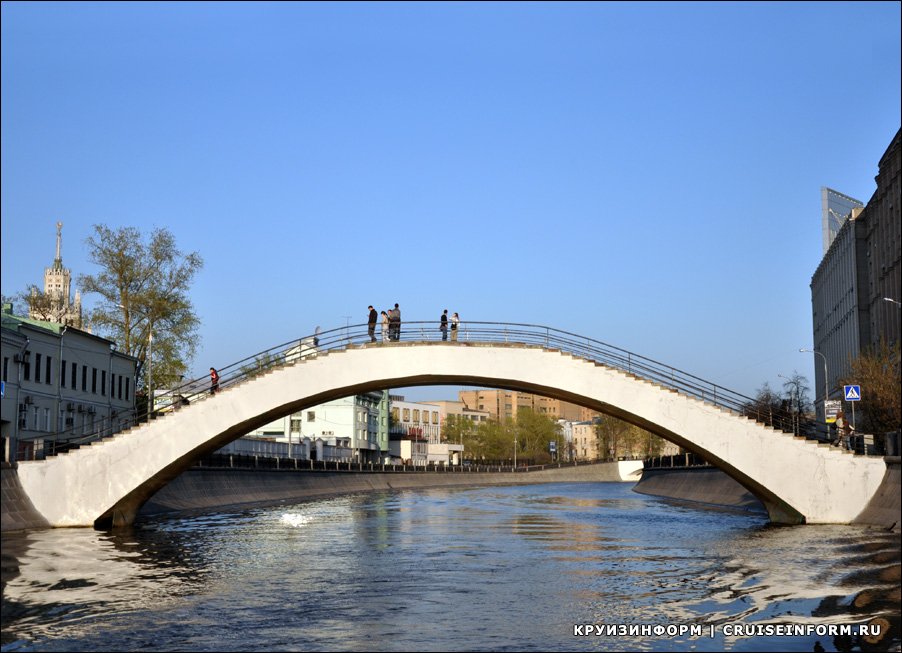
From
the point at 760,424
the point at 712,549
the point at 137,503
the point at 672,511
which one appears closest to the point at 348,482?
the point at 672,511

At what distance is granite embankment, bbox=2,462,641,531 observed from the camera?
3497cm

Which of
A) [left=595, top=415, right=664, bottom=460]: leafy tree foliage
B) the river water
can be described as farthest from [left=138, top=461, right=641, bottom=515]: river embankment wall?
[left=595, top=415, right=664, bottom=460]: leafy tree foliage

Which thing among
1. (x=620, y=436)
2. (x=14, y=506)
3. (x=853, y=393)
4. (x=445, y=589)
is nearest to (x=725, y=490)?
(x=853, y=393)

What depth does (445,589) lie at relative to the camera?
18.3 metres

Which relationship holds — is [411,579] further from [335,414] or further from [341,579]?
[335,414]

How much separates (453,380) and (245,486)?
25.9m

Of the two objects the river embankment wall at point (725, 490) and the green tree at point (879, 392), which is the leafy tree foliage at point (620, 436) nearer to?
the river embankment wall at point (725, 490)

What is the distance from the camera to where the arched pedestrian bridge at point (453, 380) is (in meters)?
33.9

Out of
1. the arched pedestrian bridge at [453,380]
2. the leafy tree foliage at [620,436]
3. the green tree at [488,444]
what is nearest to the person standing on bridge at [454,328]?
the arched pedestrian bridge at [453,380]

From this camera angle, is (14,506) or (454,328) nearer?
(14,506)

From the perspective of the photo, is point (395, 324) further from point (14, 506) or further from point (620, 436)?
point (620, 436)

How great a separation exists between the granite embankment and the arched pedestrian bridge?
54.5 inches

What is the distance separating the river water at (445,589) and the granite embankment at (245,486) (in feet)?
6.26

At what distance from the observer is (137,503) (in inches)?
1513
